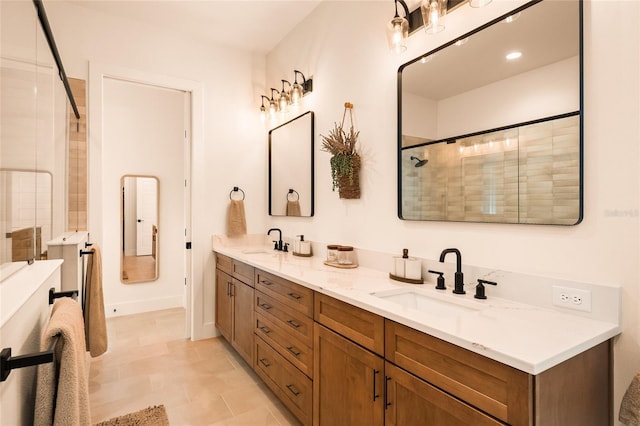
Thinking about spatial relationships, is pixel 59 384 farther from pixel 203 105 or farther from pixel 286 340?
pixel 203 105

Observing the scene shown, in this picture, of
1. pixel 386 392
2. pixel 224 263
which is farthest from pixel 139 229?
pixel 386 392

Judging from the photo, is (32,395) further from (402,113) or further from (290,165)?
(290,165)

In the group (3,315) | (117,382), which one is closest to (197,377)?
(117,382)

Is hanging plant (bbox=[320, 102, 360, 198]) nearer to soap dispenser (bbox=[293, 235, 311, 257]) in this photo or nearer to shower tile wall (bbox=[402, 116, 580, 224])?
shower tile wall (bbox=[402, 116, 580, 224])

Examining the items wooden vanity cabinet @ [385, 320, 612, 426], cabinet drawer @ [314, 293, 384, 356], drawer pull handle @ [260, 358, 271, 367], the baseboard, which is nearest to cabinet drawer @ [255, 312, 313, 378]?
drawer pull handle @ [260, 358, 271, 367]

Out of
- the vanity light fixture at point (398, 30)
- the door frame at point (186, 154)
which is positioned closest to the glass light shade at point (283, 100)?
the door frame at point (186, 154)

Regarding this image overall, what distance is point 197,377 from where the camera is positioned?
2.58m

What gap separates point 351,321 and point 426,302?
0.42 meters

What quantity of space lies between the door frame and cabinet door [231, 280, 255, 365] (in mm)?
671

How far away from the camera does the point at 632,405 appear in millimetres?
1040

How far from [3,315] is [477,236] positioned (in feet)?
5.63

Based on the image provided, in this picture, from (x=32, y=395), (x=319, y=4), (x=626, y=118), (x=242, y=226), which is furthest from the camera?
(x=242, y=226)

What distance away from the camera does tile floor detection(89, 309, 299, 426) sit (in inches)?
83.4

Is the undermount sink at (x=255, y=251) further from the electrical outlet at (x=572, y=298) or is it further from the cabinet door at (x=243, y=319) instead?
the electrical outlet at (x=572, y=298)
